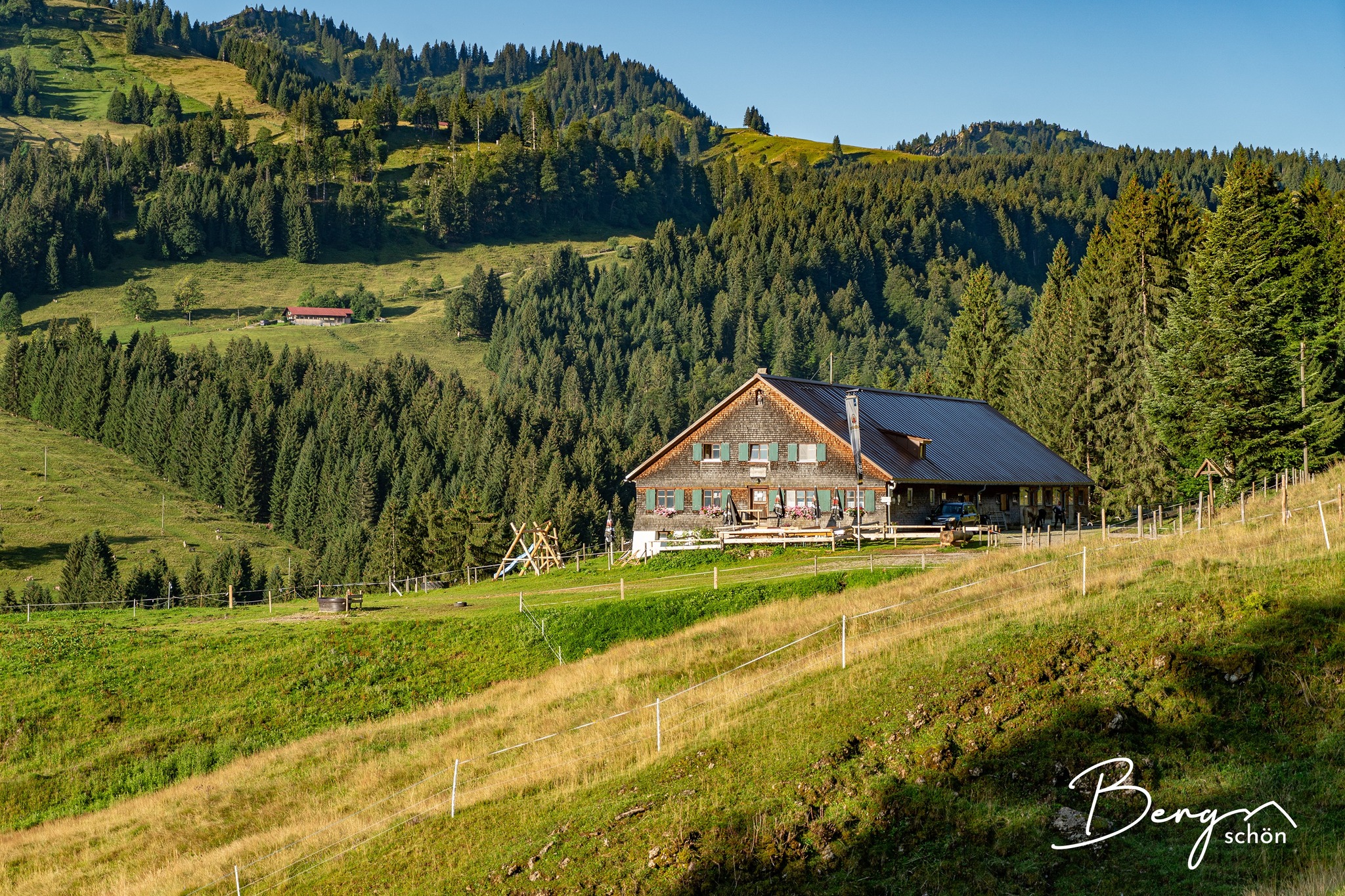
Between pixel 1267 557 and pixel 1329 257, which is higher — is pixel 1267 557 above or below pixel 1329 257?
below

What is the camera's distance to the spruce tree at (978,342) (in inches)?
3984

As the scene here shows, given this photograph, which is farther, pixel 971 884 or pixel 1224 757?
pixel 1224 757

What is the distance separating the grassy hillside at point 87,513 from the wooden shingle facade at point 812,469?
6101cm

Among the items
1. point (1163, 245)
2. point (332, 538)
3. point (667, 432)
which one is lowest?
point (332, 538)

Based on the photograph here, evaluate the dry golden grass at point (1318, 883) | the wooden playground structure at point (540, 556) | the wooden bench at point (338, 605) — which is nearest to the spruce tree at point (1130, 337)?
the wooden playground structure at point (540, 556)

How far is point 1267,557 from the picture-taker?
25875 mm

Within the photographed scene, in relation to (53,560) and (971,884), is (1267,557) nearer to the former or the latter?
(971,884)

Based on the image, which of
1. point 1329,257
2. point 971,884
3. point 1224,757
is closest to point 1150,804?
point 1224,757

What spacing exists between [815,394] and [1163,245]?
32.5 m

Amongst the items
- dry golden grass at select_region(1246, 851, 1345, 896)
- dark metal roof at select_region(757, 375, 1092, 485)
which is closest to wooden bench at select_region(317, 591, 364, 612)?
dark metal roof at select_region(757, 375, 1092, 485)

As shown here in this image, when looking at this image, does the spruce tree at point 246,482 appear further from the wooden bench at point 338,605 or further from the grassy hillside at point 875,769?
the grassy hillside at point 875,769

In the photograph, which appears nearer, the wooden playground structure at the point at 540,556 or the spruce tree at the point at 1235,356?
the spruce tree at the point at 1235,356

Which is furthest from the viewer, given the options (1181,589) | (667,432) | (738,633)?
(667,432)

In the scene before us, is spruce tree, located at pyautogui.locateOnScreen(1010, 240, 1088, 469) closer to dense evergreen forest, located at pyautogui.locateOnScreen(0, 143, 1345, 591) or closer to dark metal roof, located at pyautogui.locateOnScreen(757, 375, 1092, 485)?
dense evergreen forest, located at pyautogui.locateOnScreen(0, 143, 1345, 591)
